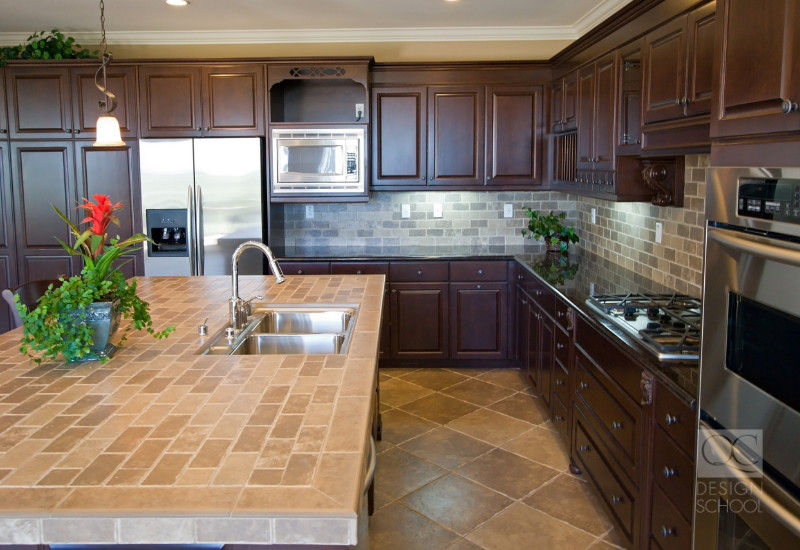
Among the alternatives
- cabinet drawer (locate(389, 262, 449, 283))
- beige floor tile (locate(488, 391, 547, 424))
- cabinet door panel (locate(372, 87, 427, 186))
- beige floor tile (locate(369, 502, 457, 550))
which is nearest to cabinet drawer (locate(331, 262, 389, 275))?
cabinet drawer (locate(389, 262, 449, 283))

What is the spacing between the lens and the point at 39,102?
537 centimetres

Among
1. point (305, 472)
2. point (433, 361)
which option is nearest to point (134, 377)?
point (305, 472)

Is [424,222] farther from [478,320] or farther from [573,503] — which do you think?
[573,503]

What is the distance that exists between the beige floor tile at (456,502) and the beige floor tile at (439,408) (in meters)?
0.86

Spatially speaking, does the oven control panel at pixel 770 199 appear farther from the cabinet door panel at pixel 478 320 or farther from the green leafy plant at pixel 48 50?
the green leafy plant at pixel 48 50

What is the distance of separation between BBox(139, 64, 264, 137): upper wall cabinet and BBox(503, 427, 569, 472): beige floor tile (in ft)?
9.68

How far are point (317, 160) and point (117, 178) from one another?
1.53 meters

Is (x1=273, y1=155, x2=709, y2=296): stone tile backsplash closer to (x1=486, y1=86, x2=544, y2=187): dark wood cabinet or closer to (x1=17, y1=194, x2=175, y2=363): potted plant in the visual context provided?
(x1=486, y1=86, x2=544, y2=187): dark wood cabinet

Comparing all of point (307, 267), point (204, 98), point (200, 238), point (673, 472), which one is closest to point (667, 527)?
point (673, 472)

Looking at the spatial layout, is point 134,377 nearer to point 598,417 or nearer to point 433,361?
point 598,417

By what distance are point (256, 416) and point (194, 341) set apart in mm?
885

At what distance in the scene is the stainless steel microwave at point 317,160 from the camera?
5.32m

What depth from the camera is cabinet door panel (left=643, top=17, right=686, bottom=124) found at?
284 cm

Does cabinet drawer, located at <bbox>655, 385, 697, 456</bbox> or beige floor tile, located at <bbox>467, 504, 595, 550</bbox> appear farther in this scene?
beige floor tile, located at <bbox>467, 504, 595, 550</bbox>
